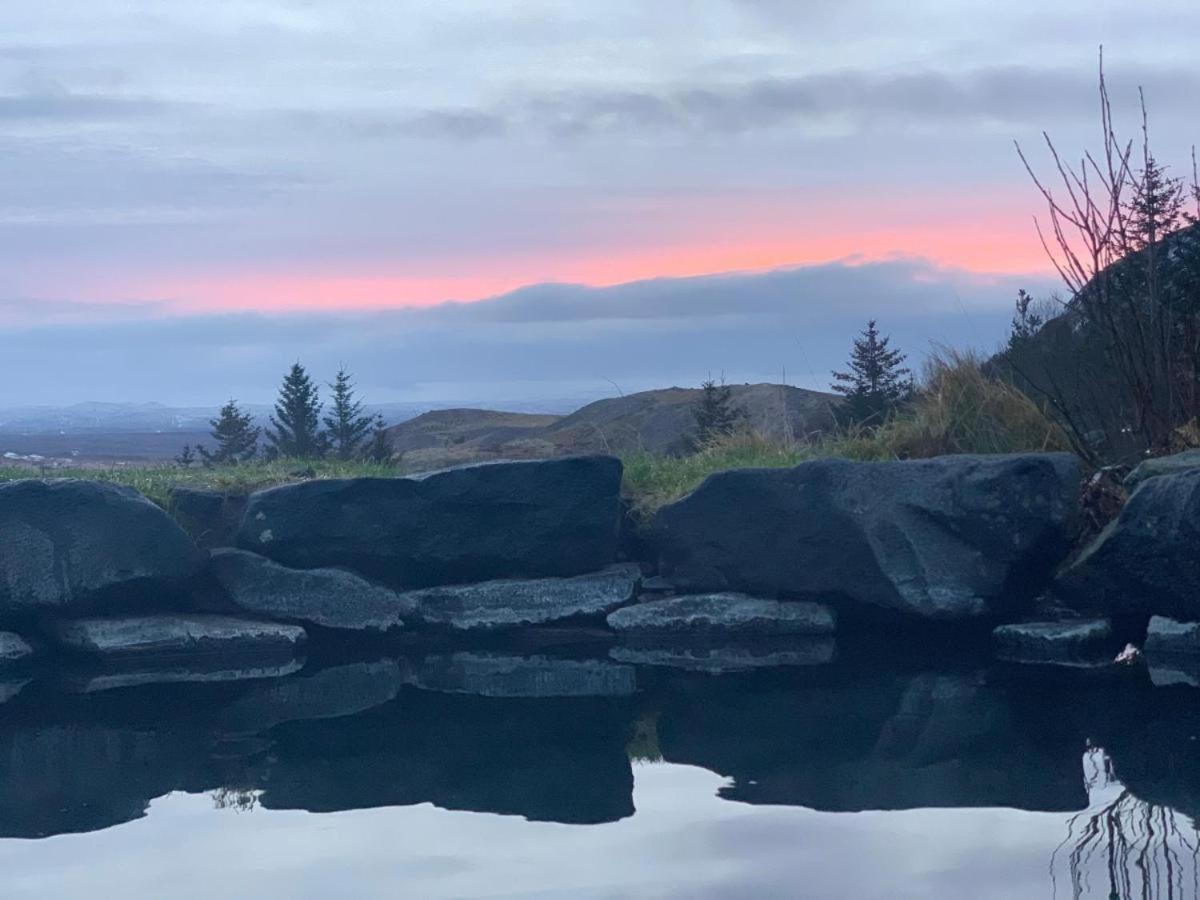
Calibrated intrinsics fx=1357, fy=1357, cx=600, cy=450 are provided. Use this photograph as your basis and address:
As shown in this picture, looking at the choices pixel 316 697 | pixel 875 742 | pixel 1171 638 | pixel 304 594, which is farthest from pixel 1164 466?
pixel 304 594

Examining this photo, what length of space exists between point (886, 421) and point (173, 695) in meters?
5.48

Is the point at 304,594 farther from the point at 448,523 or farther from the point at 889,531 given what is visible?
the point at 889,531

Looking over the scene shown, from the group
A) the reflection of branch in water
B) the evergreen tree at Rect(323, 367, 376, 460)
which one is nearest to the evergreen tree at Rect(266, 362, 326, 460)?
the evergreen tree at Rect(323, 367, 376, 460)

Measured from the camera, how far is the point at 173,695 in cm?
679

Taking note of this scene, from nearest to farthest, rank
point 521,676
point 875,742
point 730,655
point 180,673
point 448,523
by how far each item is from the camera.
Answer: point 875,742
point 521,676
point 180,673
point 730,655
point 448,523

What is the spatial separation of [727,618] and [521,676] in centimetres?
143

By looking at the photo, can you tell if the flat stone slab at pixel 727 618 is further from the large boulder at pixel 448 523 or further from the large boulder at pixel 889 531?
the large boulder at pixel 448 523

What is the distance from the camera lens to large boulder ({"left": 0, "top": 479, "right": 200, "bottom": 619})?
772 centimetres

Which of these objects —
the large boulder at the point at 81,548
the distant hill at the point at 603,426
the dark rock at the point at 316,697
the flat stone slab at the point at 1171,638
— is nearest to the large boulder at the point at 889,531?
the flat stone slab at the point at 1171,638

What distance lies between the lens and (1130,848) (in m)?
4.17

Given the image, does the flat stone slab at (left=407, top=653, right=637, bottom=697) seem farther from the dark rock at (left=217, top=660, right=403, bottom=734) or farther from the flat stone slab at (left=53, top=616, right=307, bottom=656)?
the flat stone slab at (left=53, top=616, right=307, bottom=656)

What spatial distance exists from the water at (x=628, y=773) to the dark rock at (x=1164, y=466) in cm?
144

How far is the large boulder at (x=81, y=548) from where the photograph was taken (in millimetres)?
7719

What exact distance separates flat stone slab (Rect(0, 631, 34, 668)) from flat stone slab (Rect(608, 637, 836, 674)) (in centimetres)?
330
